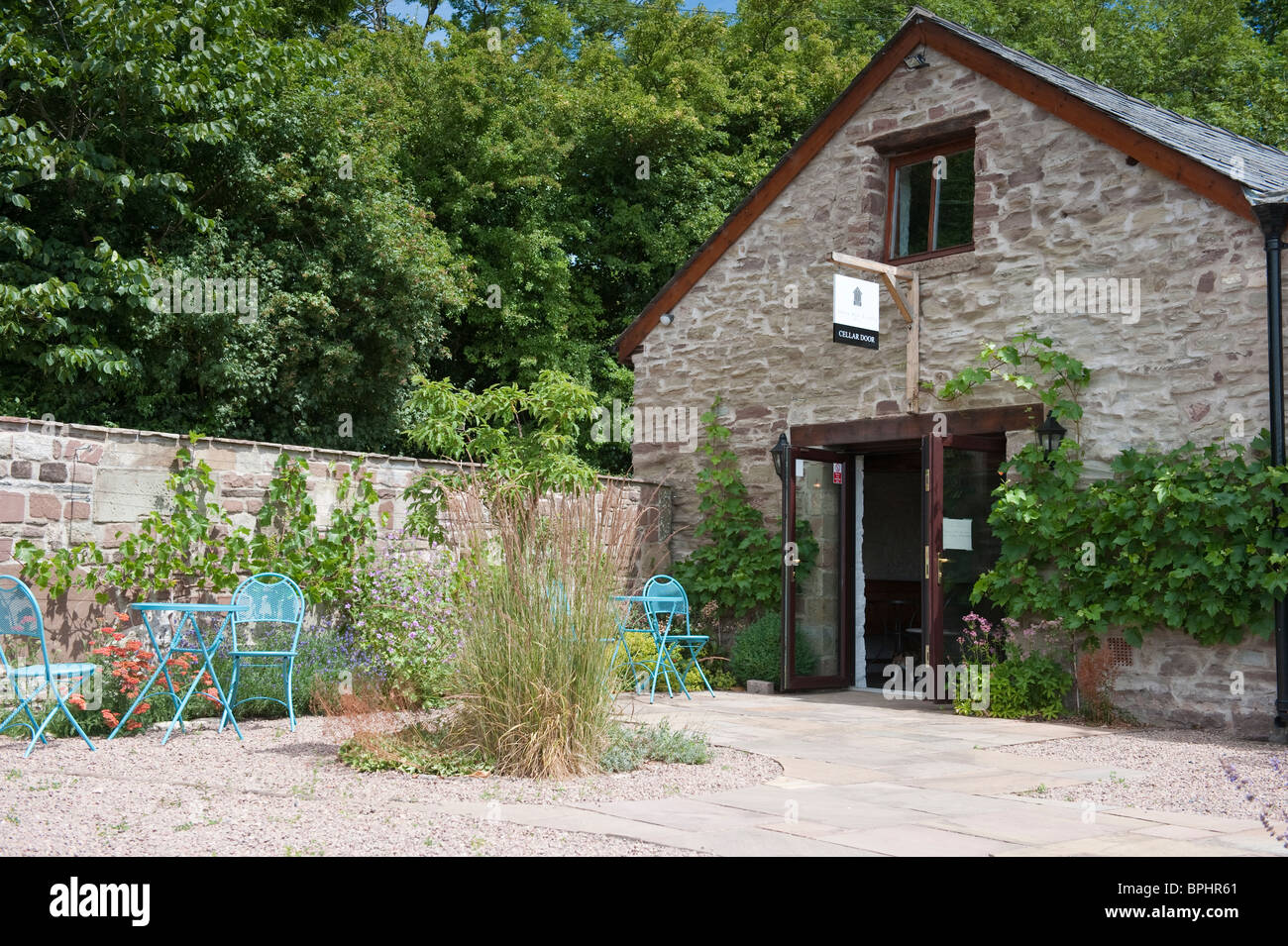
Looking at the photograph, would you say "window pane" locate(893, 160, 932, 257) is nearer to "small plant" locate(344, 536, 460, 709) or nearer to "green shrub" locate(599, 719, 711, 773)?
"small plant" locate(344, 536, 460, 709)

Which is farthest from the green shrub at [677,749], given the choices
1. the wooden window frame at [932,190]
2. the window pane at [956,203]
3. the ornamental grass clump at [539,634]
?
the window pane at [956,203]

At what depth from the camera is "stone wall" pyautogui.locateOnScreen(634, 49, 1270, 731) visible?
7.27m

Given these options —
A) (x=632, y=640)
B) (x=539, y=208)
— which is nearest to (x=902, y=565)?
(x=632, y=640)

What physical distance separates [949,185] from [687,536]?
371 cm

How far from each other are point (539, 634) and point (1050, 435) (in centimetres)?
436

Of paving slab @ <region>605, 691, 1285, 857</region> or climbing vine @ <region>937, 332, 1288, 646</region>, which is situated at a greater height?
climbing vine @ <region>937, 332, 1288, 646</region>

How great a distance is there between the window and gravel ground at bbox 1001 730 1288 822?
3889mm

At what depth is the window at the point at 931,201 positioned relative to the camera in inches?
347

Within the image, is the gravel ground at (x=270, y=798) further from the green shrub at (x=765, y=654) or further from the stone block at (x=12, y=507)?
the green shrub at (x=765, y=654)

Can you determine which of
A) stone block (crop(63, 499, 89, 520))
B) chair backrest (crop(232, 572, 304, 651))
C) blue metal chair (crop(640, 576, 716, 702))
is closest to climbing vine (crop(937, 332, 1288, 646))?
blue metal chair (crop(640, 576, 716, 702))

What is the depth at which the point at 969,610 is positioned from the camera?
827cm

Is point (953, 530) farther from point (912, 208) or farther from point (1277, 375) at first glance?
point (912, 208)

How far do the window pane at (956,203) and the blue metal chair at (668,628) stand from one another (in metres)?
3.33

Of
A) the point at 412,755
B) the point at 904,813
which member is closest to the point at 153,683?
the point at 412,755
